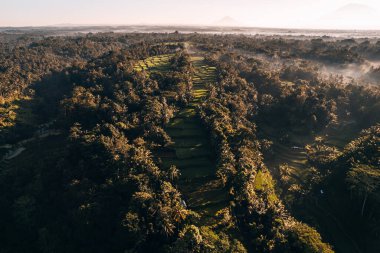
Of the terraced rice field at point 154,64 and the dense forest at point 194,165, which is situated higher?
the terraced rice field at point 154,64

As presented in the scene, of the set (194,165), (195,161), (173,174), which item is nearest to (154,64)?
(195,161)

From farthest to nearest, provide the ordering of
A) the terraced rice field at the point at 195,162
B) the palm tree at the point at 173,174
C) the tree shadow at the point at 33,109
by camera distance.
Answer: the tree shadow at the point at 33,109 → the palm tree at the point at 173,174 → the terraced rice field at the point at 195,162

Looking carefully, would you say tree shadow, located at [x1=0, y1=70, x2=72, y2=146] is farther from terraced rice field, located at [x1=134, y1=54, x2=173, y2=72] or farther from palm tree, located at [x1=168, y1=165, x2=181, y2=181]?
palm tree, located at [x1=168, y1=165, x2=181, y2=181]

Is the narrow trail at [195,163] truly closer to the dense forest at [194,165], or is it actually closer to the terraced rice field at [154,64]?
the dense forest at [194,165]

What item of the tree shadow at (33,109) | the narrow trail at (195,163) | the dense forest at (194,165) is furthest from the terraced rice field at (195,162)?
the tree shadow at (33,109)

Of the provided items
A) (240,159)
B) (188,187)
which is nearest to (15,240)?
(188,187)

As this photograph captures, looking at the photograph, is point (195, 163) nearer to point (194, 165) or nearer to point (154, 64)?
point (194, 165)
